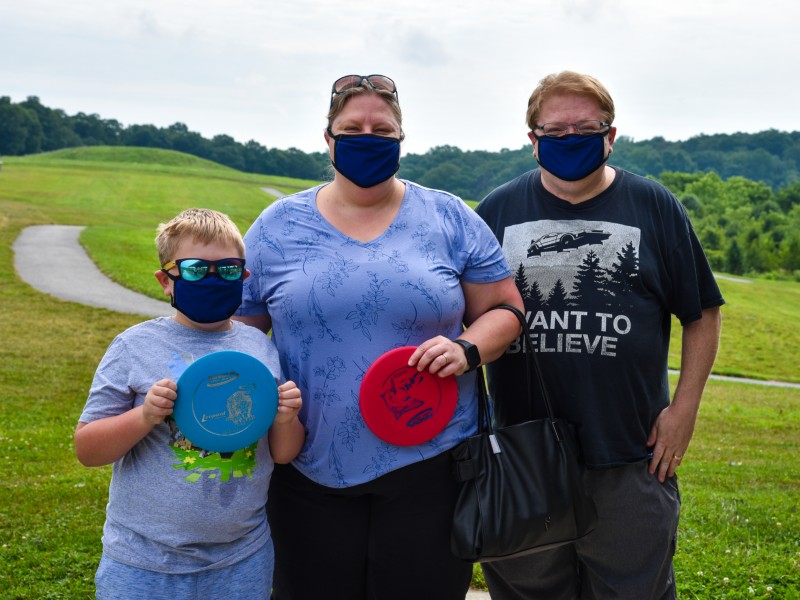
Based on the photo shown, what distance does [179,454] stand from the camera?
2467 mm

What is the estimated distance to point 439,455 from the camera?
272 cm

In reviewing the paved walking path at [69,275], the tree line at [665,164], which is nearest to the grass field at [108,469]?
the paved walking path at [69,275]

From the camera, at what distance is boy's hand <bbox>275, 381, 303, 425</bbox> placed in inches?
97.0

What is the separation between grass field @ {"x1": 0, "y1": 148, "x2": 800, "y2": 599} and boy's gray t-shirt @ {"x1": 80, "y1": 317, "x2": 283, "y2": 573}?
2298mm

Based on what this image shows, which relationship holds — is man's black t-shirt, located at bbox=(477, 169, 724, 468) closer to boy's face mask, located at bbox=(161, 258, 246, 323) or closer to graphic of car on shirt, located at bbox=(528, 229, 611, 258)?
graphic of car on shirt, located at bbox=(528, 229, 611, 258)

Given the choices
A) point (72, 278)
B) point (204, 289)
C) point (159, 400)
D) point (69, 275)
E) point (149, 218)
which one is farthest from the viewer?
point (149, 218)

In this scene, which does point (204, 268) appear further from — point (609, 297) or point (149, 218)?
point (149, 218)

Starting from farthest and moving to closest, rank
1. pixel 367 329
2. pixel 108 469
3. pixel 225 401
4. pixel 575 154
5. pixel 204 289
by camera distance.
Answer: pixel 108 469
pixel 575 154
pixel 367 329
pixel 204 289
pixel 225 401

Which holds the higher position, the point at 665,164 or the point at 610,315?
the point at 665,164

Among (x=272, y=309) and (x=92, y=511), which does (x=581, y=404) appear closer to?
(x=272, y=309)

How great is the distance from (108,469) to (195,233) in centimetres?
488

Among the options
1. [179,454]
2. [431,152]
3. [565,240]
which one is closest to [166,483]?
[179,454]

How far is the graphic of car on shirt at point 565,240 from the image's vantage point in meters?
A: 2.90

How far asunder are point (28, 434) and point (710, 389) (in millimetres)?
12569
